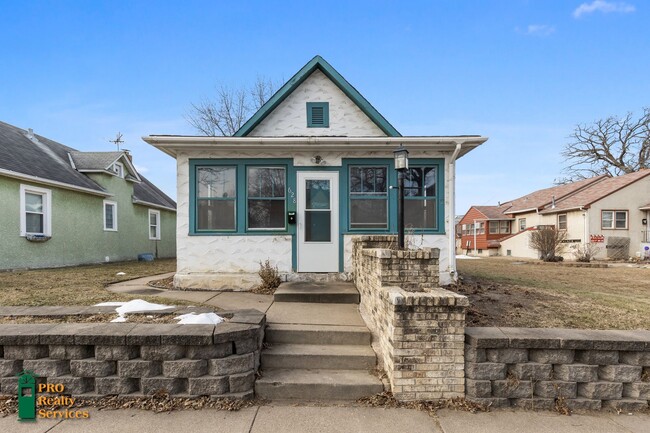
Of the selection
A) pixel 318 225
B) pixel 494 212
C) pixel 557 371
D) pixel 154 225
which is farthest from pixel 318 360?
pixel 494 212

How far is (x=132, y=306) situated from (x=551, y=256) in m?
19.4

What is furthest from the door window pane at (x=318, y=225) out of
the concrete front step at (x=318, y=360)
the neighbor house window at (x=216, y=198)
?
the concrete front step at (x=318, y=360)

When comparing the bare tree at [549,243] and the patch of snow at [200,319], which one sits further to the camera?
the bare tree at [549,243]

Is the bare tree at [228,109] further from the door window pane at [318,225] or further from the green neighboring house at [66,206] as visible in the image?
the door window pane at [318,225]

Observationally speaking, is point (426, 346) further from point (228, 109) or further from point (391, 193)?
point (228, 109)

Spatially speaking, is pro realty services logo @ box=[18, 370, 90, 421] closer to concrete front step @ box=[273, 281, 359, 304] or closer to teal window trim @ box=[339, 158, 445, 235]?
concrete front step @ box=[273, 281, 359, 304]

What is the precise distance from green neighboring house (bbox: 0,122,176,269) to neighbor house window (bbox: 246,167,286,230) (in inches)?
316

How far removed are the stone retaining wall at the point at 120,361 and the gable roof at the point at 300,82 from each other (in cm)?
A: 591

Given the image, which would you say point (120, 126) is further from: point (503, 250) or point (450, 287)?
point (503, 250)

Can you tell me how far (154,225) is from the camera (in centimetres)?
1711

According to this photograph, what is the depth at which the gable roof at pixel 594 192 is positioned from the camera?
63.1ft

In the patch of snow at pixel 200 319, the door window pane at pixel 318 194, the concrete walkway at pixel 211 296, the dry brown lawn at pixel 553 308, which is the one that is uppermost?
the door window pane at pixel 318 194

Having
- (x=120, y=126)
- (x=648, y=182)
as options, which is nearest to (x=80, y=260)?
(x=120, y=126)

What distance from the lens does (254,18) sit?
969cm
